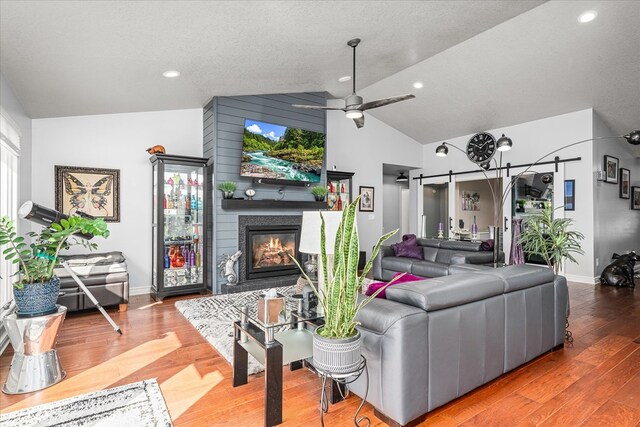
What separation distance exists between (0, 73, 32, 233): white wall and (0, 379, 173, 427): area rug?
2.55 m

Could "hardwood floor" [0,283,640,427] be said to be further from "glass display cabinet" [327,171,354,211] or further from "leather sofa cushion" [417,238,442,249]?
"glass display cabinet" [327,171,354,211]

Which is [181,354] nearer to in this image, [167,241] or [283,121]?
[167,241]

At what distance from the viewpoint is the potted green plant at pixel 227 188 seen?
16.0 ft

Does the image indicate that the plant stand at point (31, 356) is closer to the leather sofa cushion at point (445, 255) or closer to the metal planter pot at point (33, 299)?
the metal planter pot at point (33, 299)

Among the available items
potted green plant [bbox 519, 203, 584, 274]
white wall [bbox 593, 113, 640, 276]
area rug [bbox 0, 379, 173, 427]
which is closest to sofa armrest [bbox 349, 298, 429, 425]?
area rug [bbox 0, 379, 173, 427]

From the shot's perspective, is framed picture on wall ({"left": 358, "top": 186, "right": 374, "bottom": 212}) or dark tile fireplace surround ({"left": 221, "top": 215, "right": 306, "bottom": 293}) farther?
framed picture on wall ({"left": 358, "top": 186, "right": 374, "bottom": 212})

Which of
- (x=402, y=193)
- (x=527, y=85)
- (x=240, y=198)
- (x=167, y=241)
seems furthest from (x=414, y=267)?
(x=402, y=193)

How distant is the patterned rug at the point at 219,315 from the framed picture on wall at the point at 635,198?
735 centimetres

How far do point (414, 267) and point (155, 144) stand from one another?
426cm

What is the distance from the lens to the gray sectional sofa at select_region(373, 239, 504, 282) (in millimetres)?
5109

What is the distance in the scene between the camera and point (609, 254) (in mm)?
6465

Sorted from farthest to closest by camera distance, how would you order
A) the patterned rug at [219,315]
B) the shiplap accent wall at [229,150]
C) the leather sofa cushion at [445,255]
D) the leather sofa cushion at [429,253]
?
the leather sofa cushion at [429,253] → the leather sofa cushion at [445,255] → the shiplap accent wall at [229,150] → the patterned rug at [219,315]

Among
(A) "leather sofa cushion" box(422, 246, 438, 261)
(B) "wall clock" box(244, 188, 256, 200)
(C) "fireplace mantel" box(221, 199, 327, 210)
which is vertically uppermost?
→ (B) "wall clock" box(244, 188, 256, 200)

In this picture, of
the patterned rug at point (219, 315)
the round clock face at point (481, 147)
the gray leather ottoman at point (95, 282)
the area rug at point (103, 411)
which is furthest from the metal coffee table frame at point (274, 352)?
the round clock face at point (481, 147)
